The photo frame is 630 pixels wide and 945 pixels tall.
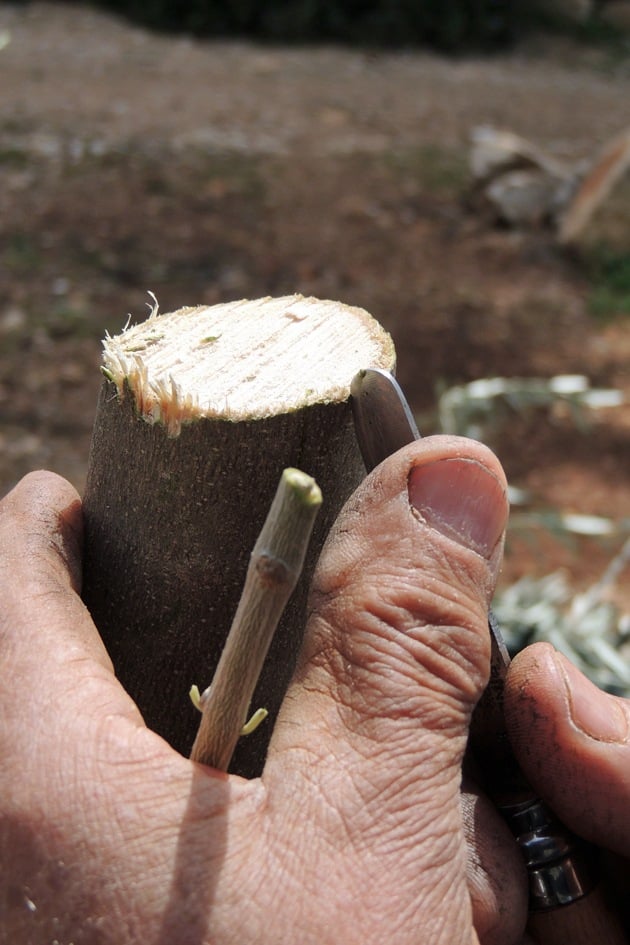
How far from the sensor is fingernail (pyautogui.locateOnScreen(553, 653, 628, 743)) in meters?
1.26

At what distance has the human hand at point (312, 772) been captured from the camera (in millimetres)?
935

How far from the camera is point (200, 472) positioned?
1.13 m

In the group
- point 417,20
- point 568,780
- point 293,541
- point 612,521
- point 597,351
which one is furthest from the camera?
point 417,20

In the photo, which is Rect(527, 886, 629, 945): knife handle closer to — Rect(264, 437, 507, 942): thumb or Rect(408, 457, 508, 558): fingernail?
Rect(264, 437, 507, 942): thumb

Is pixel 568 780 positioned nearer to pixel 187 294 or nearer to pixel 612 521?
pixel 612 521

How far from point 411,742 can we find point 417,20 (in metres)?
11.3

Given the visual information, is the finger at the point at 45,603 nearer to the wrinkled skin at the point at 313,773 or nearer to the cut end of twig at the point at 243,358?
the wrinkled skin at the point at 313,773

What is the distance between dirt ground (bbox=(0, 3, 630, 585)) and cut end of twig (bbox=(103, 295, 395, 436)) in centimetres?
287

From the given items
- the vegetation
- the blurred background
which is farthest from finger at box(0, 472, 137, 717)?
the vegetation

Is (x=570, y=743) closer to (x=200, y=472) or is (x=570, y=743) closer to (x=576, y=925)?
(x=576, y=925)

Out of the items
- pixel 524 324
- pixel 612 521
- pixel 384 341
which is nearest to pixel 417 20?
pixel 524 324

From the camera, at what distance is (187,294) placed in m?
5.75

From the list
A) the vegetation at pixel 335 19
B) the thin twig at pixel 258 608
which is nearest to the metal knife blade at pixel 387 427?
the thin twig at pixel 258 608

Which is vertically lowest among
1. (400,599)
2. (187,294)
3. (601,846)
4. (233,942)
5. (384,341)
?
(187,294)
